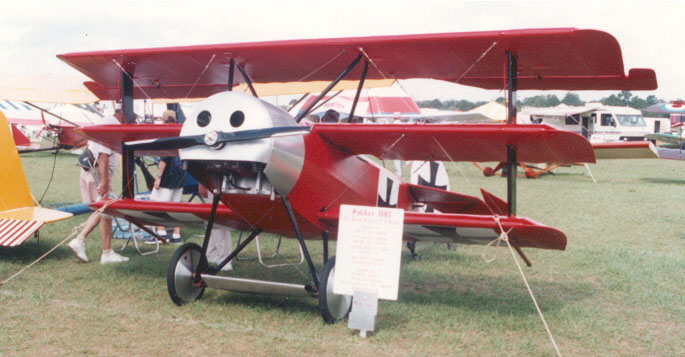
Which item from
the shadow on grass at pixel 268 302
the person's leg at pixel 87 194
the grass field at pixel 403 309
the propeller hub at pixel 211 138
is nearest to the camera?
the propeller hub at pixel 211 138

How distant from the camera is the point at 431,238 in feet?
17.5

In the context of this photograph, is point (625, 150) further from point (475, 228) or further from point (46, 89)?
point (46, 89)

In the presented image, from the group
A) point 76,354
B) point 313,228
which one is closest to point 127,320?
point 76,354

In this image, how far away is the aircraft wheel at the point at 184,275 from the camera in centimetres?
502

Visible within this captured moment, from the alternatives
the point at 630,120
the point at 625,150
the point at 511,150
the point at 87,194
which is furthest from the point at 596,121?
the point at 511,150

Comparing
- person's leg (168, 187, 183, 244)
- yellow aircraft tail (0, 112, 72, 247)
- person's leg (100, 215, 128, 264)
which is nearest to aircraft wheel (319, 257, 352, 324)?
person's leg (100, 215, 128, 264)

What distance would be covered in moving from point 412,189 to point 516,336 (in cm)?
292

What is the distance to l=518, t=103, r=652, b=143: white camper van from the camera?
3678cm

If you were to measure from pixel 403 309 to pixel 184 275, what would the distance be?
1.97m

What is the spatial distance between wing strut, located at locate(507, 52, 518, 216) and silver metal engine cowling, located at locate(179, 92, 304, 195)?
5.94 feet

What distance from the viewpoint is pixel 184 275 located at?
17.0 feet

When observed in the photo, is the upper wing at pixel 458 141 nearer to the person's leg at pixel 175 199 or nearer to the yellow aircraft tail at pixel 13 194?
the person's leg at pixel 175 199

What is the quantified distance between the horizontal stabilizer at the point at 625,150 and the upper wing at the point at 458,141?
A: 696 millimetres

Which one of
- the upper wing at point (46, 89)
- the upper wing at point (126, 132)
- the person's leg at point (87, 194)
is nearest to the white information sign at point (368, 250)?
the upper wing at point (126, 132)
